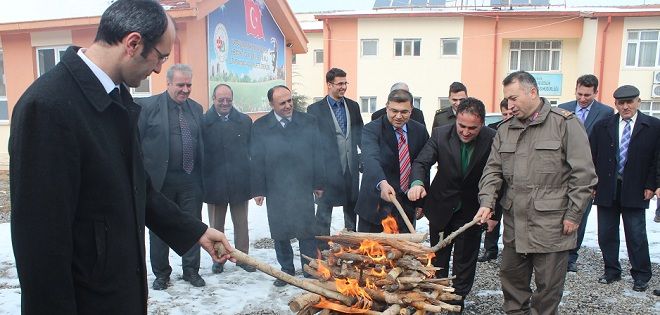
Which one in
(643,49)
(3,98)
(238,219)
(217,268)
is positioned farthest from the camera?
(643,49)

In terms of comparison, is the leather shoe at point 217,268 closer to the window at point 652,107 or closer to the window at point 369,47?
the window at point 369,47

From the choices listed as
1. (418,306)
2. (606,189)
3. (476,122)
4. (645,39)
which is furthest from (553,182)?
(645,39)

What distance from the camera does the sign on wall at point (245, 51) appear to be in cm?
1102

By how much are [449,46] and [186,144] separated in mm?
18875

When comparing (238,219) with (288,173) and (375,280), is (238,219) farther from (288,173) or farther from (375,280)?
(375,280)

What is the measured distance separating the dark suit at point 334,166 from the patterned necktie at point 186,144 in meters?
1.46

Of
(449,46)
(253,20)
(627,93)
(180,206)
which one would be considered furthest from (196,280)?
(449,46)

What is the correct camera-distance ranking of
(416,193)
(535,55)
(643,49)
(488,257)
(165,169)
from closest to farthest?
(416,193) → (165,169) → (488,257) → (643,49) → (535,55)

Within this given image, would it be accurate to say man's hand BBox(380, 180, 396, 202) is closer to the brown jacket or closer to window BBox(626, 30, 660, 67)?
the brown jacket

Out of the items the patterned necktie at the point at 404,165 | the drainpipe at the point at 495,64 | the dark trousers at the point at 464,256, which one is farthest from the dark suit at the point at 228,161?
the drainpipe at the point at 495,64

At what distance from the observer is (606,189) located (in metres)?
5.29

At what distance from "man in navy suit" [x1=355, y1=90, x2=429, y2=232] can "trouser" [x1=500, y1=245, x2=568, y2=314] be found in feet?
3.53

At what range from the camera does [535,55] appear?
22859 millimetres

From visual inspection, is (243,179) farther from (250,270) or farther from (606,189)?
(606,189)
